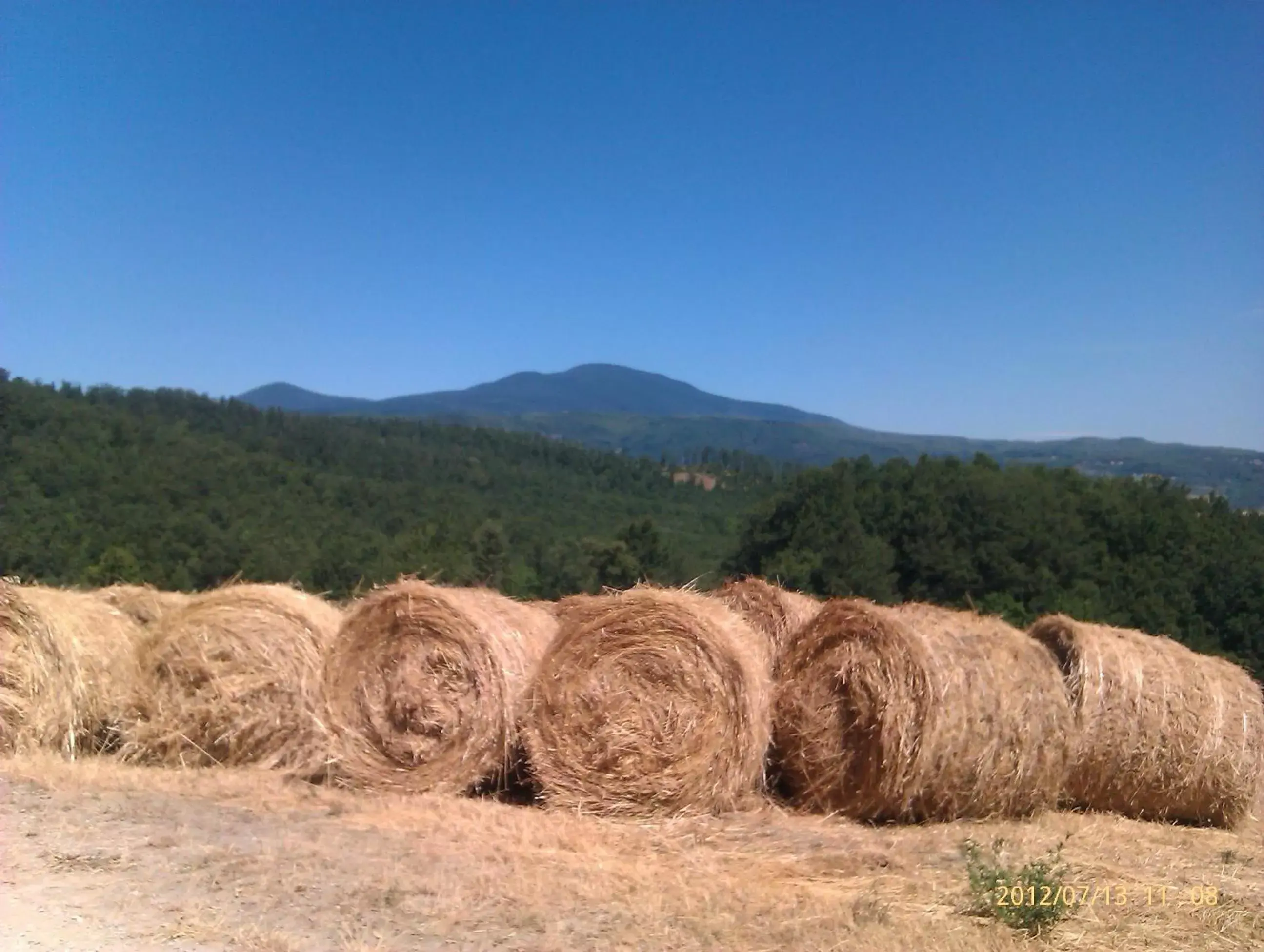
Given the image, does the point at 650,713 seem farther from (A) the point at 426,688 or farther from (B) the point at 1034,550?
(B) the point at 1034,550

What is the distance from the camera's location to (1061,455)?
44.9m

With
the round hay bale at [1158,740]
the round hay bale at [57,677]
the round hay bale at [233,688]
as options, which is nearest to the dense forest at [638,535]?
the round hay bale at [1158,740]

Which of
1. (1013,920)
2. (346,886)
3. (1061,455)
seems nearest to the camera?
(1013,920)

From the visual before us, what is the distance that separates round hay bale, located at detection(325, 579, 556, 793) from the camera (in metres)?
7.29

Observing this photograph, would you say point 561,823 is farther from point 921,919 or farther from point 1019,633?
point 1019,633

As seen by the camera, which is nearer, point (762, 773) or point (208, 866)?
point (208, 866)

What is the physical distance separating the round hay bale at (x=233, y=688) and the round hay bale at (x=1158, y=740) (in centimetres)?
518

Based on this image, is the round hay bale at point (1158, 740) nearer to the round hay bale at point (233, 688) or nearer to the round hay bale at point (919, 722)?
the round hay bale at point (919, 722)

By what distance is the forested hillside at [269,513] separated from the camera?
90.9ft

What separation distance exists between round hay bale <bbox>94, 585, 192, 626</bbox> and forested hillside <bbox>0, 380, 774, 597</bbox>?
810 centimetres

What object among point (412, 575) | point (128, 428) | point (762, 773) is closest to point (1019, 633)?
point (762, 773)

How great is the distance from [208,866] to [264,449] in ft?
142

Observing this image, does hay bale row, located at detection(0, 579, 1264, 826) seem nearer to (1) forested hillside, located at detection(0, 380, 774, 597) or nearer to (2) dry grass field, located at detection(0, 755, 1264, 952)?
(2) dry grass field, located at detection(0, 755, 1264, 952)
